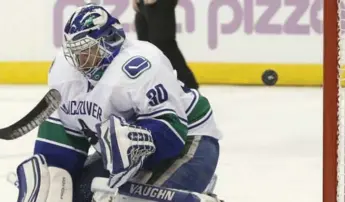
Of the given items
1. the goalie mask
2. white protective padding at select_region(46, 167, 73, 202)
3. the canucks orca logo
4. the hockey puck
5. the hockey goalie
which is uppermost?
the goalie mask

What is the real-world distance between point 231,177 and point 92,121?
3.04 ft

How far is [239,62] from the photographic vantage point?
4551 millimetres

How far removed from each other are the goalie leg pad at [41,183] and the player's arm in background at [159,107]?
20 cm

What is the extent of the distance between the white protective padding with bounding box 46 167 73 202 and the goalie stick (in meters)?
0.15

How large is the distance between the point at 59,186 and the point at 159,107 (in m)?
0.28

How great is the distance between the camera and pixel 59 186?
72.4 inches

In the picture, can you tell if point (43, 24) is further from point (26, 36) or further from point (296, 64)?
point (296, 64)

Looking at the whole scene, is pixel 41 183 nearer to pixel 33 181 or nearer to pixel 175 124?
pixel 33 181

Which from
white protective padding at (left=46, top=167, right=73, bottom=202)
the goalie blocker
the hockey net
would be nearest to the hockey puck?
the goalie blocker

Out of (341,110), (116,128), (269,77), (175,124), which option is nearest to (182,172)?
(175,124)

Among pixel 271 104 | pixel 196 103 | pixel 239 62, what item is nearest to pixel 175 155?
pixel 196 103

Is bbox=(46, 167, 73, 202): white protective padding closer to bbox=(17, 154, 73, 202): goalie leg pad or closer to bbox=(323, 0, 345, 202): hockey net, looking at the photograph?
bbox=(17, 154, 73, 202): goalie leg pad

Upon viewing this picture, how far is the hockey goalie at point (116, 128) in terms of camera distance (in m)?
1.71

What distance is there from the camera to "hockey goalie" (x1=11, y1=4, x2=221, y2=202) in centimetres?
171
